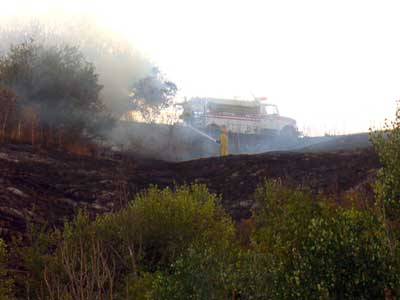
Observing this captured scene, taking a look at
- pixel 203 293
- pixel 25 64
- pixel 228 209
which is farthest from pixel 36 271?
pixel 25 64

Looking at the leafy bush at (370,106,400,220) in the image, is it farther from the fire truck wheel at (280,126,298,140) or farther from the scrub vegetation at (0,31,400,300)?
the fire truck wheel at (280,126,298,140)

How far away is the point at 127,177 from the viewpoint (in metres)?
42.5

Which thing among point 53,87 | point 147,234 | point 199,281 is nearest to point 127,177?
point 53,87

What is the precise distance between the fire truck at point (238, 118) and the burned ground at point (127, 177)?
10.7 meters

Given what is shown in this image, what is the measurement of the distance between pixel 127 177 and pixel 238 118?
18813mm

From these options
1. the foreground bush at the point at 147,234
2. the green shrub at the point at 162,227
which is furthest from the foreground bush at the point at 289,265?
the green shrub at the point at 162,227

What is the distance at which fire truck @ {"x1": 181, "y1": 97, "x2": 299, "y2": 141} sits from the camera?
58.2 meters

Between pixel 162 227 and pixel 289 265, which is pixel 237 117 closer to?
pixel 162 227

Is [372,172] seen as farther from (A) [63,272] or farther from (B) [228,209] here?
(A) [63,272]

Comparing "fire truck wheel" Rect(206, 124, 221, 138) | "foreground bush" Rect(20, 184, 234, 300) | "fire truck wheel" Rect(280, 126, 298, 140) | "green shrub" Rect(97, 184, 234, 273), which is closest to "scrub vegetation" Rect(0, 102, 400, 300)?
"foreground bush" Rect(20, 184, 234, 300)

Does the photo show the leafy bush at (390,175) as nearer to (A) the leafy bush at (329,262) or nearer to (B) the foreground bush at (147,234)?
(A) the leafy bush at (329,262)

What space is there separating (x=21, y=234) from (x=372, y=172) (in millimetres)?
19175

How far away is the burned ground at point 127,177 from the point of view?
34656 mm

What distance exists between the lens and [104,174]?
42.8 metres
